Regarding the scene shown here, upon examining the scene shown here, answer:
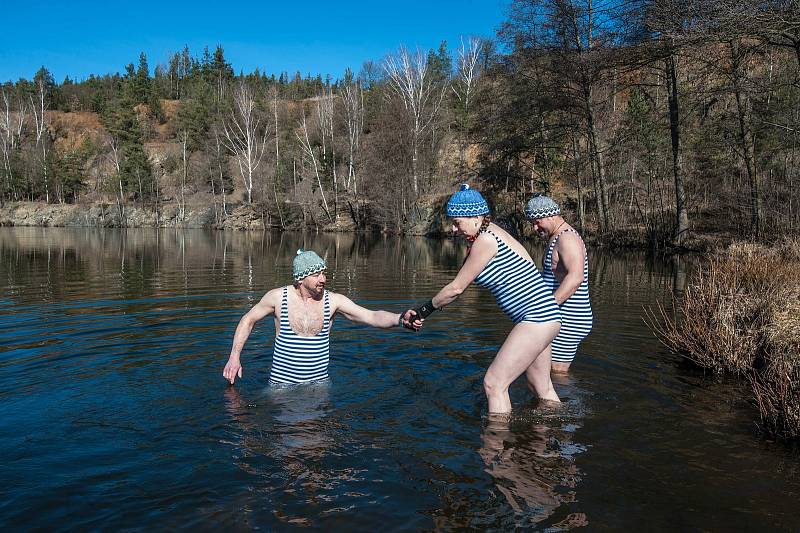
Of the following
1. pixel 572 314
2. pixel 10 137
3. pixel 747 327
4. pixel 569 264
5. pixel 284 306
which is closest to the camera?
pixel 284 306

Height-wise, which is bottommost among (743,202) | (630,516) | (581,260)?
(630,516)

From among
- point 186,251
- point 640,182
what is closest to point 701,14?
point 640,182

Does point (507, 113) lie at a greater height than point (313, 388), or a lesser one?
greater

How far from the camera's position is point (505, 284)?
5.47m

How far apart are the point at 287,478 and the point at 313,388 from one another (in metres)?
2.24

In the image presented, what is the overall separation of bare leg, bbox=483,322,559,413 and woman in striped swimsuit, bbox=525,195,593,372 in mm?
1327

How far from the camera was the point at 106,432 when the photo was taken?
5688 millimetres

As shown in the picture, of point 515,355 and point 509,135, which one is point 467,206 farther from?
point 509,135

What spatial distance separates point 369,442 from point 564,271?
10.8 feet

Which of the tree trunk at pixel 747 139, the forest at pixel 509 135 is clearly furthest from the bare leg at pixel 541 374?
the tree trunk at pixel 747 139

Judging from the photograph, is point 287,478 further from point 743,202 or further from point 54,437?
point 743,202

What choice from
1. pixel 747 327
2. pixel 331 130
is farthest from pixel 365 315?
pixel 331 130

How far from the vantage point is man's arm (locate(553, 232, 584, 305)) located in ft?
22.1

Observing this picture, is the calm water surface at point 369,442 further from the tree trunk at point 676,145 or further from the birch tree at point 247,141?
the birch tree at point 247,141
